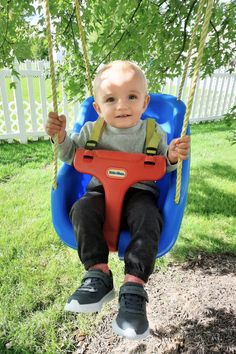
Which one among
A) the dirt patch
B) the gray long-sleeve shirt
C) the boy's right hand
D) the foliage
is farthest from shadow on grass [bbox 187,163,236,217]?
the boy's right hand

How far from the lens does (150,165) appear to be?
186 cm

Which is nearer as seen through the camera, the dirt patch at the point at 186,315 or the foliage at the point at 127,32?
the dirt patch at the point at 186,315

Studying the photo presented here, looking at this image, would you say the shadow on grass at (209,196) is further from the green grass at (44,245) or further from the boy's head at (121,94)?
the boy's head at (121,94)

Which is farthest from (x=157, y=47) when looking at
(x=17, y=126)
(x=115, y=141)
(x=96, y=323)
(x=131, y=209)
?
(x=17, y=126)

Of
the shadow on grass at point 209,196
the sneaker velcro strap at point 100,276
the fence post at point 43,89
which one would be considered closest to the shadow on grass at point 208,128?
the shadow on grass at point 209,196

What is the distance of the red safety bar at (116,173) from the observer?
1.82 m

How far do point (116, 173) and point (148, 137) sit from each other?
307 millimetres

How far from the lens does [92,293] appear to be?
1.47 meters

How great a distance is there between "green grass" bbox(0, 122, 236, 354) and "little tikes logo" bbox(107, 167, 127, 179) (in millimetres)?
1145

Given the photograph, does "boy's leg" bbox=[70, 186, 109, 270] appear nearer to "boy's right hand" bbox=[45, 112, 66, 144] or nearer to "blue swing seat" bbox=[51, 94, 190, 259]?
"blue swing seat" bbox=[51, 94, 190, 259]

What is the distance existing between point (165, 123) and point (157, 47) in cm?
106

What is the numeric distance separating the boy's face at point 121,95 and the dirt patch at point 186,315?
4.52ft

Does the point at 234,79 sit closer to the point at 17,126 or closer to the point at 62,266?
the point at 17,126

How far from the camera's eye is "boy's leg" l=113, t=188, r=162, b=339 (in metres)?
1.38
